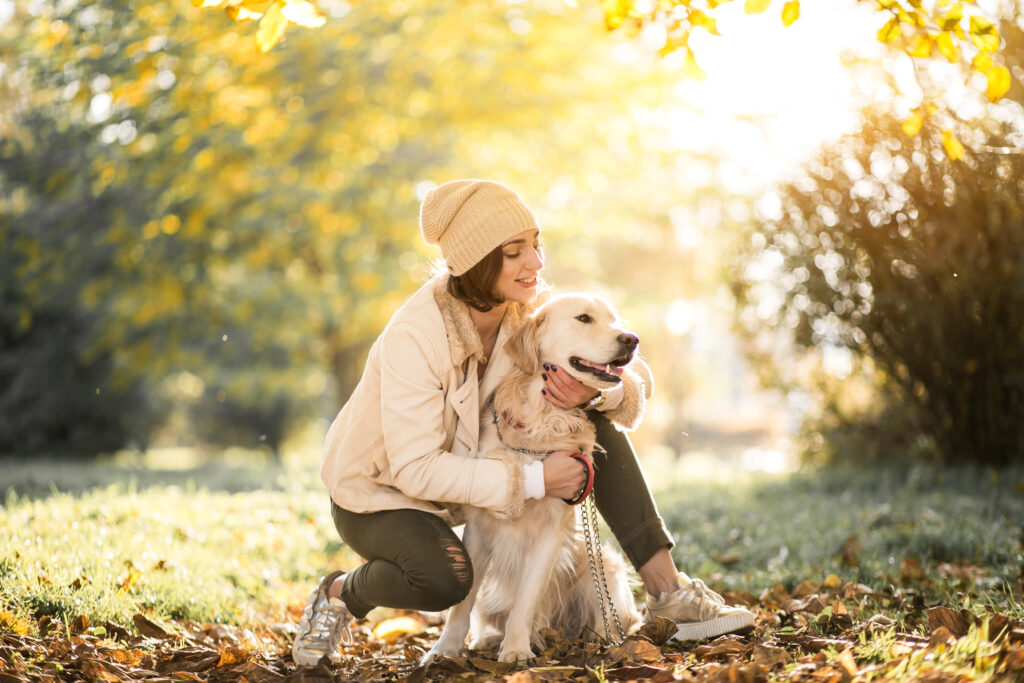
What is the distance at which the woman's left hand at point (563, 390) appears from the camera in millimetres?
3062

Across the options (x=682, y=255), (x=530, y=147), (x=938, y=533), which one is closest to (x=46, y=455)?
(x=530, y=147)

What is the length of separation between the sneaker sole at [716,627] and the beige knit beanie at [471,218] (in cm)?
144

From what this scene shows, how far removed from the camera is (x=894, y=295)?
6.08m

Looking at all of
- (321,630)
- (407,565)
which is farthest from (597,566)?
(321,630)

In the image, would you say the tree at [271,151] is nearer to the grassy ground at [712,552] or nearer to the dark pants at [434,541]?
the grassy ground at [712,552]

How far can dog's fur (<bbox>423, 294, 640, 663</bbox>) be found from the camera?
297cm

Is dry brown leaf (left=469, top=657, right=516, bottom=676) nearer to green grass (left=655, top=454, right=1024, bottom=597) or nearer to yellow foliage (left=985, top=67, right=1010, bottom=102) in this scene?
green grass (left=655, top=454, right=1024, bottom=597)

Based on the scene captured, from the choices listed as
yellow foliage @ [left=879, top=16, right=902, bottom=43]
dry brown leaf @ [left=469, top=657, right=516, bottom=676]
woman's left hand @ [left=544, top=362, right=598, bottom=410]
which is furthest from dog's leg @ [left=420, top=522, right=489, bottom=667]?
yellow foliage @ [left=879, top=16, right=902, bottom=43]

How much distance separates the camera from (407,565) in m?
2.90

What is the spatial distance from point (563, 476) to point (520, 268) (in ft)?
2.38

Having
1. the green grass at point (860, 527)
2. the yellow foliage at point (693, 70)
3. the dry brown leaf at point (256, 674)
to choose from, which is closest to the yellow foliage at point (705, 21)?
the yellow foliage at point (693, 70)

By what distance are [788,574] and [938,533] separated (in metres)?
0.89

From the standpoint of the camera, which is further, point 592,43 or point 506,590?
point 592,43

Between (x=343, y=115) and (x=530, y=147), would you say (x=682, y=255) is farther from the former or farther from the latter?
(x=343, y=115)
